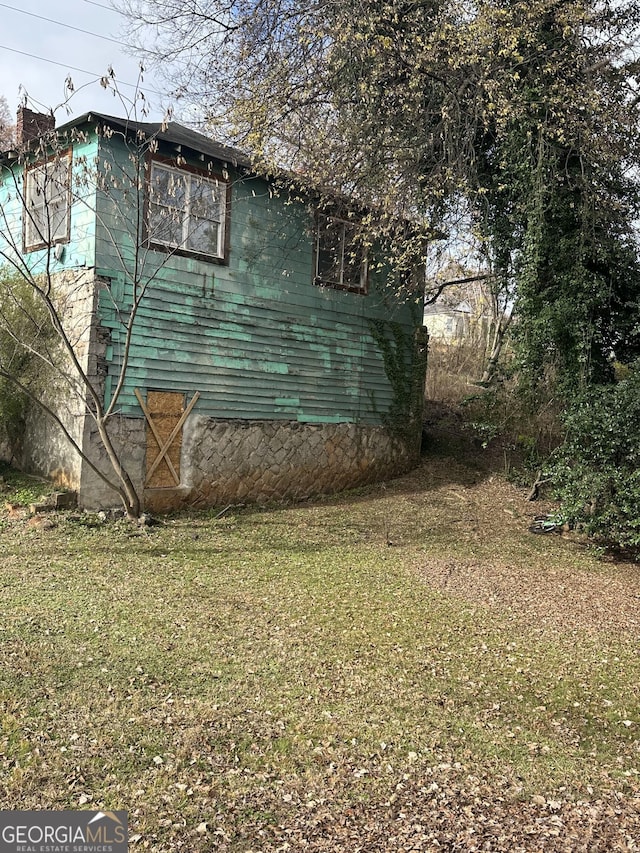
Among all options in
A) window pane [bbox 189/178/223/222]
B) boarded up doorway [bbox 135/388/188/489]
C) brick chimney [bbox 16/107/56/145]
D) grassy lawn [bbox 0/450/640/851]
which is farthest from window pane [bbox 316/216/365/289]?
grassy lawn [bbox 0/450/640/851]

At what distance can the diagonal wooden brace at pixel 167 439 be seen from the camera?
9.36 m

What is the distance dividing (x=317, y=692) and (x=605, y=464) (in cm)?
538

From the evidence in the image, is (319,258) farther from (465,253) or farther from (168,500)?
(168,500)

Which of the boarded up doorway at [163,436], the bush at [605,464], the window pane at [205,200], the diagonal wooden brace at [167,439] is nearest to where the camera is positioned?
the bush at [605,464]

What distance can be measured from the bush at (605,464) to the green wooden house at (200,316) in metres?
4.14

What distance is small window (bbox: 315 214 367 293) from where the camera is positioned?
37.8 feet

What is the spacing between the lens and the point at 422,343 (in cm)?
1333

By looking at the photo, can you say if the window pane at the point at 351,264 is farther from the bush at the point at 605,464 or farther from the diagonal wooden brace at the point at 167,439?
the bush at the point at 605,464

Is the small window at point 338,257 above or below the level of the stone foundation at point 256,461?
above

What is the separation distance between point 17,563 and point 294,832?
506cm

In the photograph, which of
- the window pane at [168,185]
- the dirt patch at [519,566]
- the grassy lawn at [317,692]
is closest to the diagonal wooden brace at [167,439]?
the grassy lawn at [317,692]

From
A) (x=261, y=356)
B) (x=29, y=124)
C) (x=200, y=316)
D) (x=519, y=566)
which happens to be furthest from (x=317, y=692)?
(x=29, y=124)

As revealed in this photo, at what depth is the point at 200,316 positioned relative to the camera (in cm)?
990

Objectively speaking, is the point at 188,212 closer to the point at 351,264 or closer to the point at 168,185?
the point at 168,185
